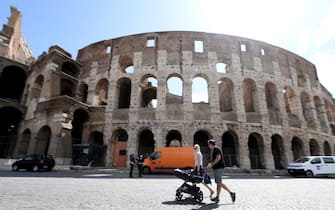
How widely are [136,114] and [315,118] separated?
19.4m

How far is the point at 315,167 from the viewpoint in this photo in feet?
44.1

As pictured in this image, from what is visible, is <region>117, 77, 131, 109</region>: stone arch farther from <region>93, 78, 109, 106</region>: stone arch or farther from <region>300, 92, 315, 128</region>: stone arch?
<region>300, 92, 315, 128</region>: stone arch

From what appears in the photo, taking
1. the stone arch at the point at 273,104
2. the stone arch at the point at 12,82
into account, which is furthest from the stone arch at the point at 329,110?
the stone arch at the point at 12,82

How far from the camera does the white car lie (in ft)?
43.8

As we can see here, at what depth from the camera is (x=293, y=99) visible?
68.9 ft

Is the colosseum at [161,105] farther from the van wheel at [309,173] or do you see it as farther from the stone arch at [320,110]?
the van wheel at [309,173]

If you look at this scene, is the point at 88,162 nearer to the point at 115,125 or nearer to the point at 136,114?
the point at 115,125

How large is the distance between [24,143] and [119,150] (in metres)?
9.41

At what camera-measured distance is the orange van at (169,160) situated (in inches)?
511

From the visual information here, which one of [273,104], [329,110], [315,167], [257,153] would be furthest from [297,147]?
[329,110]

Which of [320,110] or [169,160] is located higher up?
[320,110]

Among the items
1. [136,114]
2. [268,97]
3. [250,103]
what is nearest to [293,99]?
[268,97]

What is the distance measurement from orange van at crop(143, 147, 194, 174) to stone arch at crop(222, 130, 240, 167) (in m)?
5.56

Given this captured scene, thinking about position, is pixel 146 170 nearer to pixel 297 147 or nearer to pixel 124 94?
pixel 124 94
